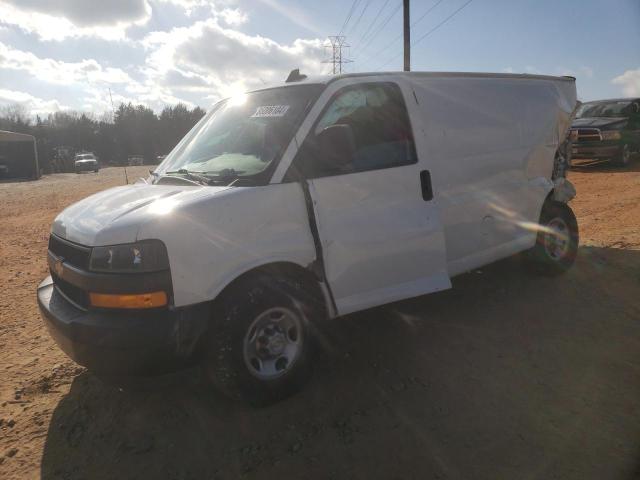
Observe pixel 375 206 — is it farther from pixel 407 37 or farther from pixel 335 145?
pixel 407 37

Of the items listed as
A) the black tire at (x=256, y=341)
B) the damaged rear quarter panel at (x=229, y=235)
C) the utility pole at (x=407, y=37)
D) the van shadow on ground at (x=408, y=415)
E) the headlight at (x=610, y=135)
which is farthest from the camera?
the utility pole at (x=407, y=37)

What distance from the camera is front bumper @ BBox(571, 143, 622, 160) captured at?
1484 centimetres

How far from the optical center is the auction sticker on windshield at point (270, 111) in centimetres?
345

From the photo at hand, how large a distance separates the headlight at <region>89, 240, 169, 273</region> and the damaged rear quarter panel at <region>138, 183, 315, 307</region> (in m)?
0.04

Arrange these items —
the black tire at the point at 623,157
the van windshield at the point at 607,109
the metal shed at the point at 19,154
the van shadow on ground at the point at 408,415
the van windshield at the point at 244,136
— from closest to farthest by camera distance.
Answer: the van shadow on ground at the point at 408,415, the van windshield at the point at 244,136, the black tire at the point at 623,157, the van windshield at the point at 607,109, the metal shed at the point at 19,154

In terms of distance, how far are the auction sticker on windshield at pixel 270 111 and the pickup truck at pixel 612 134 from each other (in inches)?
542

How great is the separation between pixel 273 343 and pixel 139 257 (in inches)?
40.2

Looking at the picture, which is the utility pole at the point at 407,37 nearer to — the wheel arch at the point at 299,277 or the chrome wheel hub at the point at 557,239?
the chrome wheel hub at the point at 557,239

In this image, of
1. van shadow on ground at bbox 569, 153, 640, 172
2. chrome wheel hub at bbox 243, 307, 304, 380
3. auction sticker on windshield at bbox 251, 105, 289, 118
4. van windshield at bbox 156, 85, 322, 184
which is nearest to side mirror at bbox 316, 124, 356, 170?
van windshield at bbox 156, 85, 322, 184

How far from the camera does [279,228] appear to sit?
3.05m

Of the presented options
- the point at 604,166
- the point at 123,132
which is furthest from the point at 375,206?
the point at 123,132

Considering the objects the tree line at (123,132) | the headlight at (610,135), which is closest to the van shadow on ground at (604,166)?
the headlight at (610,135)

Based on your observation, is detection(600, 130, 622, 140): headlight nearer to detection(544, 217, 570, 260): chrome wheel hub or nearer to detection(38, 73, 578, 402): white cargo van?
detection(544, 217, 570, 260): chrome wheel hub

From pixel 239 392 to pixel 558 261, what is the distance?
13.4 ft
